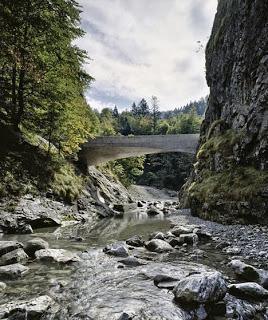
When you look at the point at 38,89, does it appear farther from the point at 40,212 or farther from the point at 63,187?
the point at 40,212

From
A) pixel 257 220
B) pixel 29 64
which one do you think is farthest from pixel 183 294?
pixel 29 64

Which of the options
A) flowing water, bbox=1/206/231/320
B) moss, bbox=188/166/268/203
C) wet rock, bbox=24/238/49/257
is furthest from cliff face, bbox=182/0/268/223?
wet rock, bbox=24/238/49/257

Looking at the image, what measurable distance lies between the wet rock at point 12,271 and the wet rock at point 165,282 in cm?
312

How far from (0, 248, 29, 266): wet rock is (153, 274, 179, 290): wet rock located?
3879 millimetres

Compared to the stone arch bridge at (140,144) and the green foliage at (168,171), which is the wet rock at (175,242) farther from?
the green foliage at (168,171)

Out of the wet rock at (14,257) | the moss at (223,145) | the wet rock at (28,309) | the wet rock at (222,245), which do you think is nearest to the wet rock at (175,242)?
the wet rock at (222,245)

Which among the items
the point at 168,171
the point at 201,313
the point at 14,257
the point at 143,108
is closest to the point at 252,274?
the point at 201,313

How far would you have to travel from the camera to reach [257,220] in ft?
46.2

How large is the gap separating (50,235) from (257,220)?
9.04 m

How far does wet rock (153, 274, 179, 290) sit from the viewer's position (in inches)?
252

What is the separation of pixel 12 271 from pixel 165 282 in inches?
138

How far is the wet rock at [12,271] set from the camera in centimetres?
706

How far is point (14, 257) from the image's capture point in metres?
8.36

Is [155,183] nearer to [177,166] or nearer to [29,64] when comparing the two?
[177,166]
